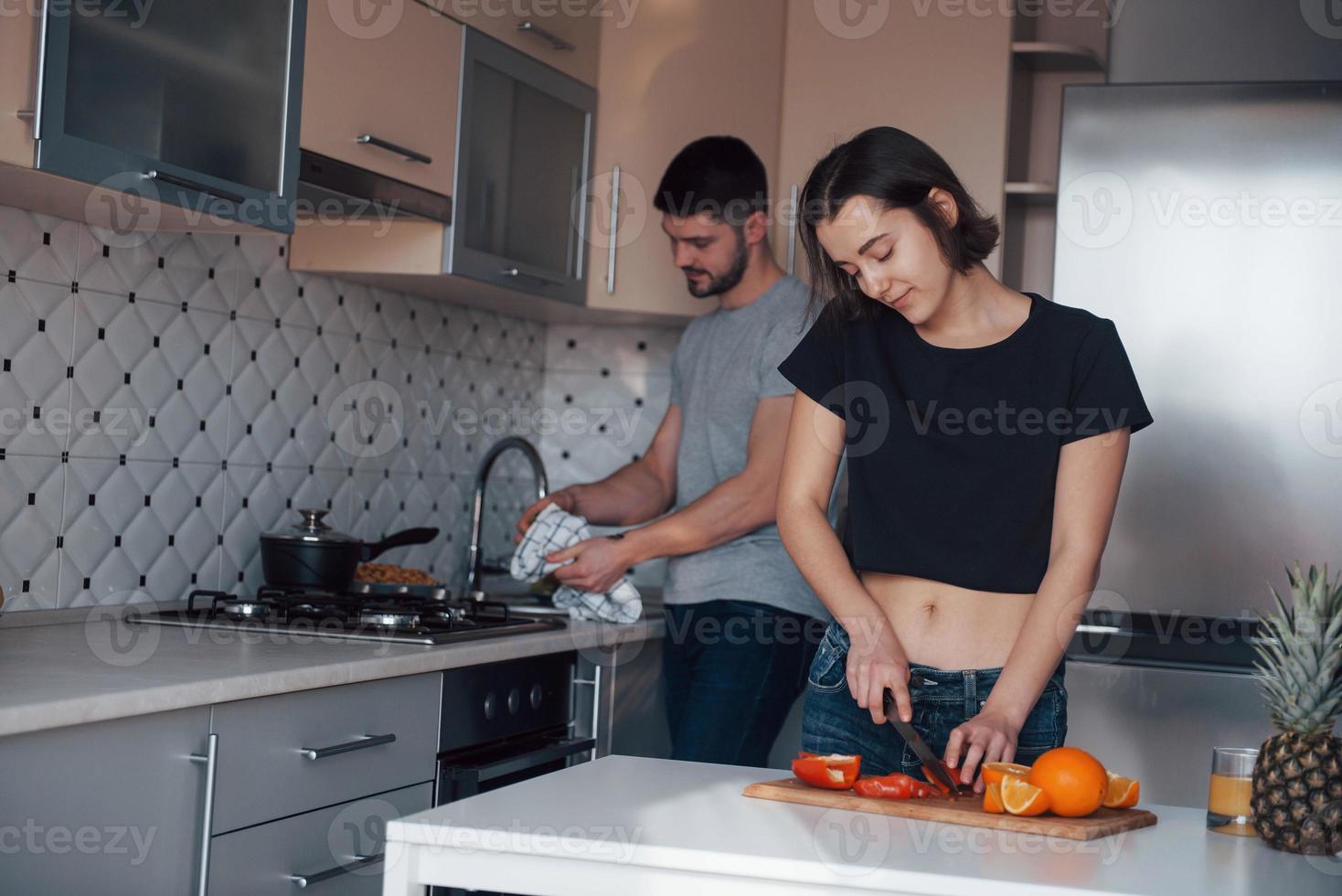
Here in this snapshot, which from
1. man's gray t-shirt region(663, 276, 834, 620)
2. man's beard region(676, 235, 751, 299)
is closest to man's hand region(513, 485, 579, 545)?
man's gray t-shirt region(663, 276, 834, 620)

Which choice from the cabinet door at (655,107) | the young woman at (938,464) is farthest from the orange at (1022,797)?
the cabinet door at (655,107)

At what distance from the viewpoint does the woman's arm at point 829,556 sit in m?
1.60

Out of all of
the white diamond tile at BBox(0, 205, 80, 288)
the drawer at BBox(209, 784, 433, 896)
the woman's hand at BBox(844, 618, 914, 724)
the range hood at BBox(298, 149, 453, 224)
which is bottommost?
the drawer at BBox(209, 784, 433, 896)

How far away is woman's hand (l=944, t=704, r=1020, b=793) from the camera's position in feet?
4.59

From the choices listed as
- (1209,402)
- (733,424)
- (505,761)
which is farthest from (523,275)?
(1209,402)

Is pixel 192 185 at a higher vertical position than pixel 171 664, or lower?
higher

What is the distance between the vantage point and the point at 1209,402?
264 cm

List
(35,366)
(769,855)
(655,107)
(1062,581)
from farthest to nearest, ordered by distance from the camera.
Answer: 1. (655,107)
2. (35,366)
3. (1062,581)
4. (769,855)

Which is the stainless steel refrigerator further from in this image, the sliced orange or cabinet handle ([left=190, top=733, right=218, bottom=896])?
cabinet handle ([left=190, top=733, right=218, bottom=896])

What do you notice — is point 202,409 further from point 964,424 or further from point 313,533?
point 964,424

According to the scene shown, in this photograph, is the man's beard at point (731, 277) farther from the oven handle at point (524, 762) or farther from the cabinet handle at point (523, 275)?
the oven handle at point (524, 762)

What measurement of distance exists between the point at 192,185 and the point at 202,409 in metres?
0.62

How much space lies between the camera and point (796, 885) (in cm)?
107

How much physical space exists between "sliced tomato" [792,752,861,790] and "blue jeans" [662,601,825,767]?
102cm
